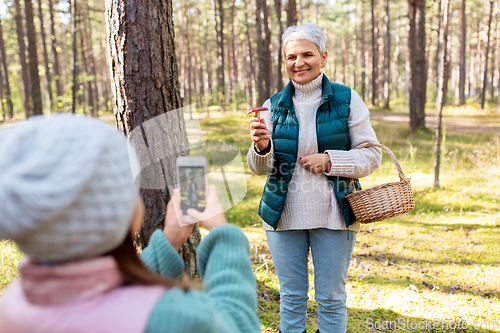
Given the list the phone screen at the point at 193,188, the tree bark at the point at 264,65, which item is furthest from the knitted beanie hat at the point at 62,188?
the tree bark at the point at 264,65

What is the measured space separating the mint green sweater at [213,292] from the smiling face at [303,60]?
1.38m

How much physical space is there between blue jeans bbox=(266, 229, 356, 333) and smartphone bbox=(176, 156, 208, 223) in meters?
1.17

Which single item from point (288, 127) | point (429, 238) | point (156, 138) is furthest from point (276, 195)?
point (429, 238)

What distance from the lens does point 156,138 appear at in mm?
1969

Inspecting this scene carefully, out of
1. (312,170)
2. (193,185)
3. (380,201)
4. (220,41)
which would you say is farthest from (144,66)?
(220,41)

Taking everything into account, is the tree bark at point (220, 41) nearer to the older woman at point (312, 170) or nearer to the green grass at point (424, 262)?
the green grass at point (424, 262)

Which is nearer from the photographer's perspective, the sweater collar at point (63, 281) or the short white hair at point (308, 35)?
the sweater collar at point (63, 281)

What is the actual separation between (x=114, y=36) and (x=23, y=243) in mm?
1973

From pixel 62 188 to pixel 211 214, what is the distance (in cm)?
56

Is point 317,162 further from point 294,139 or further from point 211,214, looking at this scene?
point 211,214

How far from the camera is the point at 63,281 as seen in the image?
77cm

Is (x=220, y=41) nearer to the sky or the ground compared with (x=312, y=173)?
nearer to the sky

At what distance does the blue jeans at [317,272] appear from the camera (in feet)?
6.98

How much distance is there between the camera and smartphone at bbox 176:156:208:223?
1179 millimetres
